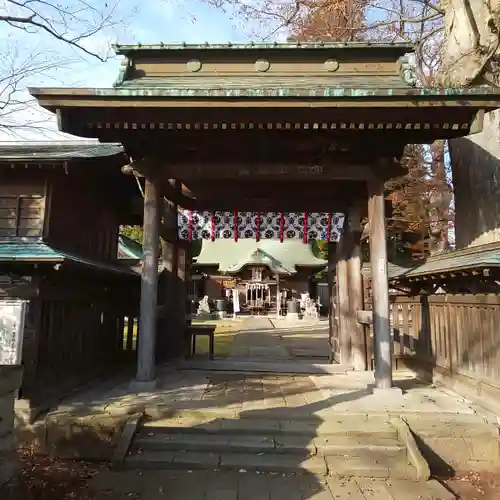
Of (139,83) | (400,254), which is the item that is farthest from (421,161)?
(139,83)

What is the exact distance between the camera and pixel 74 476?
5.12 m

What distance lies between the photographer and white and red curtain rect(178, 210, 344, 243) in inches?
404

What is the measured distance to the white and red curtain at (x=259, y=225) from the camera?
10.3 meters

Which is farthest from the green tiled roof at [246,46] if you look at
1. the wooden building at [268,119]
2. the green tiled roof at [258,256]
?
the green tiled roof at [258,256]

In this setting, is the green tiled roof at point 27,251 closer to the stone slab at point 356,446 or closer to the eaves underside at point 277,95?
the eaves underside at point 277,95

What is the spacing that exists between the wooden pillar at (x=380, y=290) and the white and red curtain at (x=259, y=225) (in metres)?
2.70

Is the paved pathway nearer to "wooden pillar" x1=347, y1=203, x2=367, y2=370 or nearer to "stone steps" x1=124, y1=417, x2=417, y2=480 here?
"stone steps" x1=124, y1=417, x2=417, y2=480

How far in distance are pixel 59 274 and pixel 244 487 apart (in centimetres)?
483

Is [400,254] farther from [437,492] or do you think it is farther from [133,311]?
[437,492]

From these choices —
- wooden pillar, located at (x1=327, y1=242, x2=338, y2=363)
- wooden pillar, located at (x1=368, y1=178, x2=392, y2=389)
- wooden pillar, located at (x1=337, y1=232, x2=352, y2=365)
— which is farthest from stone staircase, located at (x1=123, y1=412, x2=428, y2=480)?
wooden pillar, located at (x1=327, y1=242, x2=338, y2=363)

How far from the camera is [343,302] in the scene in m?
9.98

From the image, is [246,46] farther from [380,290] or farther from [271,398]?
[271,398]

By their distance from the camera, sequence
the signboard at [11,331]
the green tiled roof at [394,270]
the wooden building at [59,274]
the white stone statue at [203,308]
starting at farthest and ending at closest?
the white stone statue at [203,308] < the green tiled roof at [394,270] < the wooden building at [59,274] < the signboard at [11,331]

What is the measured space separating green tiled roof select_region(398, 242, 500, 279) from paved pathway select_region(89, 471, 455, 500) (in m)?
2.92
